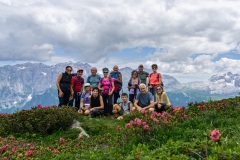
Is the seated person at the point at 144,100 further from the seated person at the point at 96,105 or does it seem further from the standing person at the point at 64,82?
the standing person at the point at 64,82

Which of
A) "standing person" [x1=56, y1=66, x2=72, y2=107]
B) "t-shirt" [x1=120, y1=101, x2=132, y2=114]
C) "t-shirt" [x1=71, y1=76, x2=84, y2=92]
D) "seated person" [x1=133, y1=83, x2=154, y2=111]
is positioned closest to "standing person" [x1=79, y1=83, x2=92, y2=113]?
"t-shirt" [x1=71, y1=76, x2=84, y2=92]

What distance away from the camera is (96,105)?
16.8 metres

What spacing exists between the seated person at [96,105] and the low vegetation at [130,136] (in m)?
0.66

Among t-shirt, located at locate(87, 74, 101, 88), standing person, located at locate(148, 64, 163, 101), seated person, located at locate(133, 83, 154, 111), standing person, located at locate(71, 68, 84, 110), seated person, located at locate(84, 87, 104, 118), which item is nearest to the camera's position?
seated person, located at locate(133, 83, 154, 111)

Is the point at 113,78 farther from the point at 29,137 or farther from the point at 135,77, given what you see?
the point at 29,137

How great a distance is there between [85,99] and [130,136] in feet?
30.9

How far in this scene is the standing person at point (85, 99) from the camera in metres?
17.5

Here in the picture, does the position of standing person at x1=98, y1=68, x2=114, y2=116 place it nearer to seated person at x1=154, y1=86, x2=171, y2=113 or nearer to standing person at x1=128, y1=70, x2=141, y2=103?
standing person at x1=128, y1=70, x2=141, y2=103

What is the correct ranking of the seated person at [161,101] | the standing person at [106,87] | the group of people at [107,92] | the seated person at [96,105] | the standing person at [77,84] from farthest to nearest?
the standing person at [77,84], the standing person at [106,87], the seated person at [96,105], the group of people at [107,92], the seated person at [161,101]

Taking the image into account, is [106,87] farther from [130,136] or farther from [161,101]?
[130,136]

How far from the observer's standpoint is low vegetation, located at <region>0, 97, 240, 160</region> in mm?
5402

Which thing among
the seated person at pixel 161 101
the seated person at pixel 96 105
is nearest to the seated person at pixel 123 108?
the seated person at pixel 96 105

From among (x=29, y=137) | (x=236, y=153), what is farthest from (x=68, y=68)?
(x=236, y=153)

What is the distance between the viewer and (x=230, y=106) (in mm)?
13430
